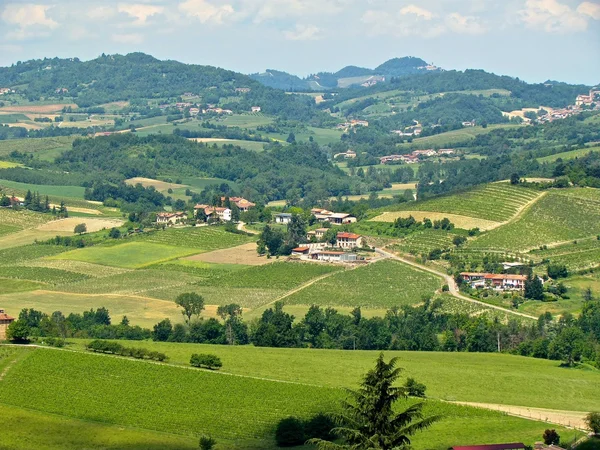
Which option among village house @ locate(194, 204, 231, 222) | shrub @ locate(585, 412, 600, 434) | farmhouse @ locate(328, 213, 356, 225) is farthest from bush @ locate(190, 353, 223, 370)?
village house @ locate(194, 204, 231, 222)

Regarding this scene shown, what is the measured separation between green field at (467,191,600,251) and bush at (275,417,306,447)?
52347 mm

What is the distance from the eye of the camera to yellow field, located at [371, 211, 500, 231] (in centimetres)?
10794

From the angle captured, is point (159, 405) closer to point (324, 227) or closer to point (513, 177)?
point (324, 227)

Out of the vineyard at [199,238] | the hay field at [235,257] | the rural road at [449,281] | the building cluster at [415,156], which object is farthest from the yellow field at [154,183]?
the rural road at [449,281]

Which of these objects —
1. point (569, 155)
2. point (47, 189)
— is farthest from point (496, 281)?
point (47, 189)

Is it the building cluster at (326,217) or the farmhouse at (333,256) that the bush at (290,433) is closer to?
the farmhouse at (333,256)

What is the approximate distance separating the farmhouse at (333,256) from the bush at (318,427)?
48.5 m

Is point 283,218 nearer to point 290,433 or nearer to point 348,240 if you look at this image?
point 348,240

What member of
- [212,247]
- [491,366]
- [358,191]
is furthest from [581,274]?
[358,191]

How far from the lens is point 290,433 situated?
50156 millimetres

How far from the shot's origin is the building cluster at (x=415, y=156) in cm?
19000

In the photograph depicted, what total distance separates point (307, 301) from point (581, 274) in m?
21.6

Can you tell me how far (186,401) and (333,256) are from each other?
156ft

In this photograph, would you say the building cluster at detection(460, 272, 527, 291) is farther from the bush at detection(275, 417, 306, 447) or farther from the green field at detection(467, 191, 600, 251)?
the bush at detection(275, 417, 306, 447)
